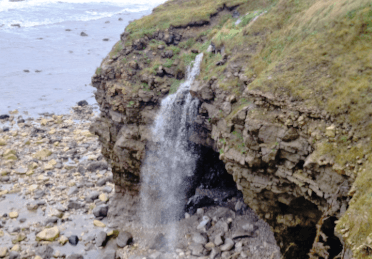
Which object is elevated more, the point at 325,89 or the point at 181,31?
the point at 181,31

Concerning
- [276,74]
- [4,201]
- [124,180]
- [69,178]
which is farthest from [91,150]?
[276,74]

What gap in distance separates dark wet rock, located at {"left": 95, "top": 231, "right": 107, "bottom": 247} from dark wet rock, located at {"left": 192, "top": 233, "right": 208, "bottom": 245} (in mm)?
5511

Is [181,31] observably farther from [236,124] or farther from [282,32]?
[236,124]

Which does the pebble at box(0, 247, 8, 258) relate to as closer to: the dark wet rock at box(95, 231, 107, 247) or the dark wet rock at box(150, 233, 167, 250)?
the dark wet rock at box(95, 231, 107, 247)

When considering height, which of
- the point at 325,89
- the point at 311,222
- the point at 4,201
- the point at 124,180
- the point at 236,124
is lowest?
the point at 4,201

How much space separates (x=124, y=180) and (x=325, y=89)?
1410 centimetres

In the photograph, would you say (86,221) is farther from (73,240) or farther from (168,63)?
(168,63)

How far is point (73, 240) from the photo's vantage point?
18.5 metres

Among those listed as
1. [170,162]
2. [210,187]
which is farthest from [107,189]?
[210,187]

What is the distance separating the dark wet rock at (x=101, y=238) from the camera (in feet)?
59.3

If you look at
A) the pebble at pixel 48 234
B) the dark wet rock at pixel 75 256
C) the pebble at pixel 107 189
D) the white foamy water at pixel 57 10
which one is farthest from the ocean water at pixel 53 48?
the dark wet rock at pixel 75 256

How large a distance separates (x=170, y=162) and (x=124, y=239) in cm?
530

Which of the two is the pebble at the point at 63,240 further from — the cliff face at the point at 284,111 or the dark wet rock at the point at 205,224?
the dark wet rock at the point at 205,224

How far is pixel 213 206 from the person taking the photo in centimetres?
1923
